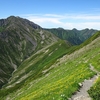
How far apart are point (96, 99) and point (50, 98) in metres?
5.49

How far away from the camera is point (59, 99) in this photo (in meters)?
19.7

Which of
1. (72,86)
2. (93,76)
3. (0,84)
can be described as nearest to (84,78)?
(93,76)

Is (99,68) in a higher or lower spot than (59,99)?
lower

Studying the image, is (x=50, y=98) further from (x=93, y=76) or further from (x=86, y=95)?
(x=93, y=76)

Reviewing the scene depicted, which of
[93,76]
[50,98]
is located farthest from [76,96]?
[93,76]

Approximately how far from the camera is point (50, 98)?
2192 cm

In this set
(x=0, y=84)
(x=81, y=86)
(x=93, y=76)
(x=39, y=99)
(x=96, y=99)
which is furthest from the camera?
(x=0, y=84)

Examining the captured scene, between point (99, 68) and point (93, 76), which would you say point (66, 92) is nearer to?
point (93, 76)

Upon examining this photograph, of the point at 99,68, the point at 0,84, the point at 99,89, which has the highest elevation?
the point at 99,89

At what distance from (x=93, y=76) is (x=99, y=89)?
15.1 meters

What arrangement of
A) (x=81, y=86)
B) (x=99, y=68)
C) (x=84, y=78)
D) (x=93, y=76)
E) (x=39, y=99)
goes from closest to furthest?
1. (x=39, y=99)
2. (x=81, y=86)
3. (x=84, y=78)
4. (x=93, y=76)
5. (x=99, y=68)

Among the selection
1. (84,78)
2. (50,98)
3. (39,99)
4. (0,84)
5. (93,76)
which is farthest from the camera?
(0,84)

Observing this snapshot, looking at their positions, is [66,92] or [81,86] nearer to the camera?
[66,92]

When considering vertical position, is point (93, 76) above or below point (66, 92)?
below
